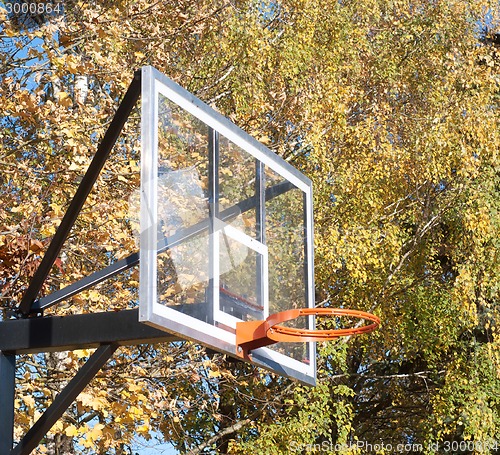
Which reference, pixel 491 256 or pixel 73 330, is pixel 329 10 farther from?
pixel 73 330

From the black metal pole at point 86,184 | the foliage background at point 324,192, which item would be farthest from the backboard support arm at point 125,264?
the foliage background at point 324,192

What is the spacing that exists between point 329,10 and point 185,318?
12.2m

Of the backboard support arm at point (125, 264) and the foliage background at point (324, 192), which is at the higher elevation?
the foliage background at point (324, 192)

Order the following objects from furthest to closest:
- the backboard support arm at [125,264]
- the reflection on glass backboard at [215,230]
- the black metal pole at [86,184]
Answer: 1. the backboard support arm at [125,264]
2. the black metal pole at [86,184]
3. the reflection on glass backboard at [215,230]

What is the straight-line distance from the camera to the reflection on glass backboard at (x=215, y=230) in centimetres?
571

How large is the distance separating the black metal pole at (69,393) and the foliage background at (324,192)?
2998 mm

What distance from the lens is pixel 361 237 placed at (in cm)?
1451

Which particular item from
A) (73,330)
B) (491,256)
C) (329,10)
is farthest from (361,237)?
(73,330)

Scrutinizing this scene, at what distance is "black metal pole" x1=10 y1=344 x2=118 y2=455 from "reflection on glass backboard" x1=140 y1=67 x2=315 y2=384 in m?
0.72

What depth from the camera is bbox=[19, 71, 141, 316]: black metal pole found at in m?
5.99

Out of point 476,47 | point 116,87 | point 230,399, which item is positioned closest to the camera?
point 116,87

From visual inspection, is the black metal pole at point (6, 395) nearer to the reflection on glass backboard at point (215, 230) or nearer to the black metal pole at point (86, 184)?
the black metal pole at point (86, 184)

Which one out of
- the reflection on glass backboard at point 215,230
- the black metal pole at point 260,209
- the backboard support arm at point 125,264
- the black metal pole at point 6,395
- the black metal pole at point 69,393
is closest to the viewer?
the reflection on glass backboard at point 215,230

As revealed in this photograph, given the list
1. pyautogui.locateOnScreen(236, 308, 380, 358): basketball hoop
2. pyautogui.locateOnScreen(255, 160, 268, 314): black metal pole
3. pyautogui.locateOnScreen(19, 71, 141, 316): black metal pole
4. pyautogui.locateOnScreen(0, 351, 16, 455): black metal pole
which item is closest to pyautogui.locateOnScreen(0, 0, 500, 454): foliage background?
→ pyautogui.locateOnScreen(0, 351, 16, 455): black metal pole
